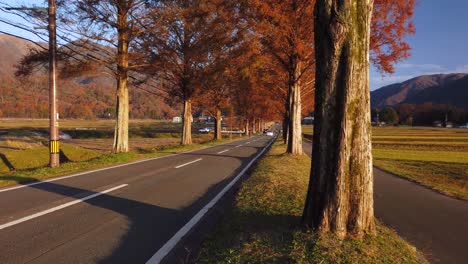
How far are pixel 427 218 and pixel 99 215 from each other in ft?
20.5

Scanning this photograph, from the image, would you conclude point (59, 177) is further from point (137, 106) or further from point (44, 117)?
point (137, 106)

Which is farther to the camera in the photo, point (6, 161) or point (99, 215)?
point (6, 161)

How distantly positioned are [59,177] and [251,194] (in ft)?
19.9

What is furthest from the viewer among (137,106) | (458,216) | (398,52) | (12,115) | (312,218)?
(137,106)

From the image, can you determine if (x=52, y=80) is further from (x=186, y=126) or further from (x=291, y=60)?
(x=186, y=126)

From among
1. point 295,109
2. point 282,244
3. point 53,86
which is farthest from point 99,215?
point 295,109

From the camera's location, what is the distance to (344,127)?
165 inches

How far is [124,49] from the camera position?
17.1 metres

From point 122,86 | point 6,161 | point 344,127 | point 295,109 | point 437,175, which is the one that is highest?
point 122,86

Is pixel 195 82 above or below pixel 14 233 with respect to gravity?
above

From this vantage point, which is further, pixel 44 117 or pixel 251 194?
pixel 44 117

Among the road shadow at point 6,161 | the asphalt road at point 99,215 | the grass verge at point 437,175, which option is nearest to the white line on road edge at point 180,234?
the asphalt road at point 99,215

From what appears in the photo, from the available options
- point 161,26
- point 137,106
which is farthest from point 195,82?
point 137,106

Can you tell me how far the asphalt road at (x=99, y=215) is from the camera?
13.9 feet
